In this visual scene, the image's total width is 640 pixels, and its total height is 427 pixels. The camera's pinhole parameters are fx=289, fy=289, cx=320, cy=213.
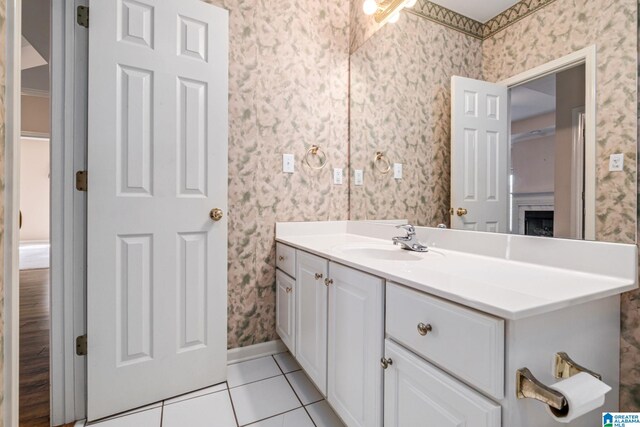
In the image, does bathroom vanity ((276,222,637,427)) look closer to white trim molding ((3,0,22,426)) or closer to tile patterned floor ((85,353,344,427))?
tile patterned floor ((85,353,344,427))

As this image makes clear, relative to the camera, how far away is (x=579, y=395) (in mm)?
557

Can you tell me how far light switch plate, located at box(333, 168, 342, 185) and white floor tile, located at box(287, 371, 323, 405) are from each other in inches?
48.9

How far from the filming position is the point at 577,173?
0.91 metres

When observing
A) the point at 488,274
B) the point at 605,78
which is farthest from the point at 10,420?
the point at 605,78

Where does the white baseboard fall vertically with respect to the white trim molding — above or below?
below

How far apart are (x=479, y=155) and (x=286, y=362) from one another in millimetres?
1577

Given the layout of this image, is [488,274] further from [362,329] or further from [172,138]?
[172,138]

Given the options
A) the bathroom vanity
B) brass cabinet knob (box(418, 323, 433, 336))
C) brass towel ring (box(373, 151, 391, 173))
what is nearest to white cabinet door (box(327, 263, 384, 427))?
the bathroom vanity

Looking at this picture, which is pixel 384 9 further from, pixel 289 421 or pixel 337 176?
pixel 289 421

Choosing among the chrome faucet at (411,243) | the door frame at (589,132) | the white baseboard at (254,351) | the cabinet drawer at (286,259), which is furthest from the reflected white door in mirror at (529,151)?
the white baseboard at (254,351)

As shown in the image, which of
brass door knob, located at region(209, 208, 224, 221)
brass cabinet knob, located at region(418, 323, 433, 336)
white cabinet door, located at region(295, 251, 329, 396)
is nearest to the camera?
brass cabinet knob, located at region(418, 323, 433, 336)

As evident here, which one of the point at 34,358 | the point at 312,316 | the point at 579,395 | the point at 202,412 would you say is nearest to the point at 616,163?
the point at 579,395

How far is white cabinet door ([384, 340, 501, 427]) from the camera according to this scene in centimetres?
62

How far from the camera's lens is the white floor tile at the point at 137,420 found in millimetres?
1295
